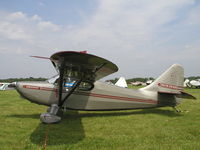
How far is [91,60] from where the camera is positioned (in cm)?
547

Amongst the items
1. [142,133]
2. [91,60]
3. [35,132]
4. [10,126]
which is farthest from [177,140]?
[10,126]

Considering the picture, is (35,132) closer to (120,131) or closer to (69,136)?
(69,136)

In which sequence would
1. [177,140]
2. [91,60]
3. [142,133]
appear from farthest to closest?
[91,60]
[142,133]
[177,140]

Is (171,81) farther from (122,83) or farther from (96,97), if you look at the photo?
(122,83)

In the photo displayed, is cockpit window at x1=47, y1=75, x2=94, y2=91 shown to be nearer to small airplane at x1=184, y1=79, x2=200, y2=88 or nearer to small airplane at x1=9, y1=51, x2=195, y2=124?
small airplane at x1=9, y1=51, x2=195, y2=124

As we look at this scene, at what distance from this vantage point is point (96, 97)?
7383 millimetres

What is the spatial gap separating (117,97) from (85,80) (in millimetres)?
1714

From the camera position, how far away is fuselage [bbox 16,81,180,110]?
6820mm

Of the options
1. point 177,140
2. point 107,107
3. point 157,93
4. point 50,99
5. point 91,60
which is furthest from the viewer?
point 157,93

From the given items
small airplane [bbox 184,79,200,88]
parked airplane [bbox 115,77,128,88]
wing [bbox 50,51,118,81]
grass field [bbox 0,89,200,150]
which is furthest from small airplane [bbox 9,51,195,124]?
small airplane [bbox 184,79,200,88]

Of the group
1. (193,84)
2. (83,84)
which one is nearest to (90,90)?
(83,84)

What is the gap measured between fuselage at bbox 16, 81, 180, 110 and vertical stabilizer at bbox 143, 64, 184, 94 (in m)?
0.43

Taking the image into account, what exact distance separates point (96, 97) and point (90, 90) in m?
0.42

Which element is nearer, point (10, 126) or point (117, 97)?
point (10, 126)
